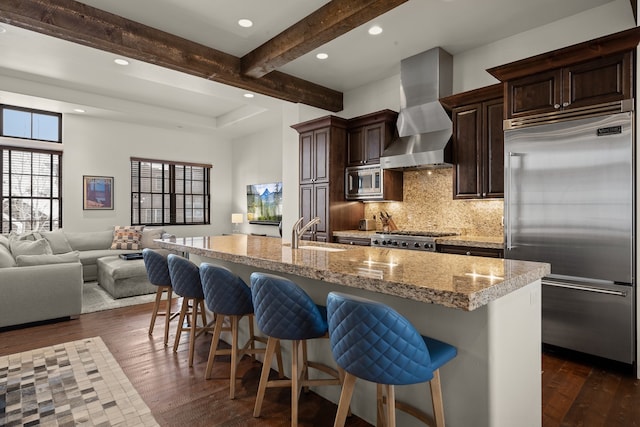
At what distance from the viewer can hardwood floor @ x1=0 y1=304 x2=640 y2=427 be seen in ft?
7.07

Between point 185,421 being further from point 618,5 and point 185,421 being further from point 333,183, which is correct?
point 618,5

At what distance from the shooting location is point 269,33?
3.80 m

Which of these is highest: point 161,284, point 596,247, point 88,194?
point 88,194

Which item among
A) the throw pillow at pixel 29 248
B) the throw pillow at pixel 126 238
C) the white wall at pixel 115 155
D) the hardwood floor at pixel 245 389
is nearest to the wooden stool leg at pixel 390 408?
the hardwood floor at pixel 245 389

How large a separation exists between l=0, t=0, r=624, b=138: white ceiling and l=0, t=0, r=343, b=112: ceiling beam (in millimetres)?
95

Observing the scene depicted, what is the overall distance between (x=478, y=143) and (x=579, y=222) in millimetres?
1385

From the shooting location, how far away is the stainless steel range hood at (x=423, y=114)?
4242mm

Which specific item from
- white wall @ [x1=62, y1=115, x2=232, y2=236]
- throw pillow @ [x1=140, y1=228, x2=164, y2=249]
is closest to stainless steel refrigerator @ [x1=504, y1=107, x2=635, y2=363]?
throw pillow @ [x1=140, y1=228, x2=164, y2=249]

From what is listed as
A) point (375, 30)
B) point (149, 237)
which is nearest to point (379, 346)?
point (375, 30)

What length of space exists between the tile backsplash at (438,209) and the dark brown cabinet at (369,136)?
1.88ft

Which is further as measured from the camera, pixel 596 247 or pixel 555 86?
pixel 555 86

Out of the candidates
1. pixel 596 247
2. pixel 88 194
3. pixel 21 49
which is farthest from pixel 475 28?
pixel 88 194

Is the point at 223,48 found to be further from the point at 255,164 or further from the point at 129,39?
the point at 255,164

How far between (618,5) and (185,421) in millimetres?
4842
